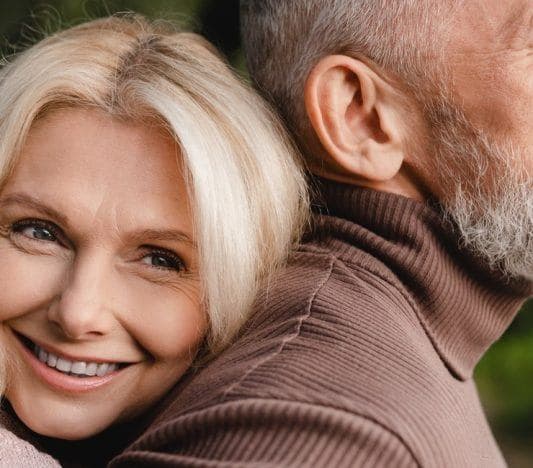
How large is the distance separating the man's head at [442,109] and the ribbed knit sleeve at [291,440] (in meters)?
0.79

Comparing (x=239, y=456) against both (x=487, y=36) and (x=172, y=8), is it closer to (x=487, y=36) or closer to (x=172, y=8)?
(x=487, y=36)

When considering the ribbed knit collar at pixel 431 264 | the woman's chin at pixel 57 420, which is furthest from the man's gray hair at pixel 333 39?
the woman's chin at pixel 57 420

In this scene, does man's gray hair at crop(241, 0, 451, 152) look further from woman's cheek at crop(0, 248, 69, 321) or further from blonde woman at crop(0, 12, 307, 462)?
woman's cheek at crop(0, 248, 69, 321)

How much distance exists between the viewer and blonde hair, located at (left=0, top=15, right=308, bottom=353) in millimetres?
1961

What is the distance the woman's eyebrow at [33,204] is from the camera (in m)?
1.93

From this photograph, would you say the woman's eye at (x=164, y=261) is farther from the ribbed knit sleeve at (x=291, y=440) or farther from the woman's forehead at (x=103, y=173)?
the ribbed knit sleeve at (x=291, y=440)

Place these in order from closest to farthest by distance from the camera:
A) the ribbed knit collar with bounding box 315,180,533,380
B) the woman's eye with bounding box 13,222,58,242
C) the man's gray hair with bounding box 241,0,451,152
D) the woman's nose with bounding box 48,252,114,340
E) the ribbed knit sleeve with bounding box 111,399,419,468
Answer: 1. the ribbed knit sleeve with bounding box 111,399,419,468
2. the woman's nose with bounding box 48,252,114,340
3. the woman's eye with bounding box 13,222,58,242
4. the ribbed knit collar with bounding box 315,180,533,380
5. the man's gray hair with bounding box 241,0,451,152

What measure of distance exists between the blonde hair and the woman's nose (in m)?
0.22

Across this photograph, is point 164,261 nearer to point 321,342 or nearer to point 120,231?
point 120,231

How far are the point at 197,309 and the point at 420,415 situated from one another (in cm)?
63

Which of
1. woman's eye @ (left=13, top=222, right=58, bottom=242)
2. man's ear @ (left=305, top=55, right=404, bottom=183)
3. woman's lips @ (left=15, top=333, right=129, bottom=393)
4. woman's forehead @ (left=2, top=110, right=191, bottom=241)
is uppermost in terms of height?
man's ear @ (left=305, top=55, right=404, bottom=183)

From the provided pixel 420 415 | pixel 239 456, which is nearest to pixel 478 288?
pixel 420 415

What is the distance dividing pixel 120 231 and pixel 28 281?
24cm

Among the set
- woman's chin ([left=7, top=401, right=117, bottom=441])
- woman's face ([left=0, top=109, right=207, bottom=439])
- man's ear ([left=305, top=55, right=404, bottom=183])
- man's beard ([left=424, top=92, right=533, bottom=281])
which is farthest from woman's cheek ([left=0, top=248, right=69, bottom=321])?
man's beard ([left=424, top=92, right=533, bottom=281])
